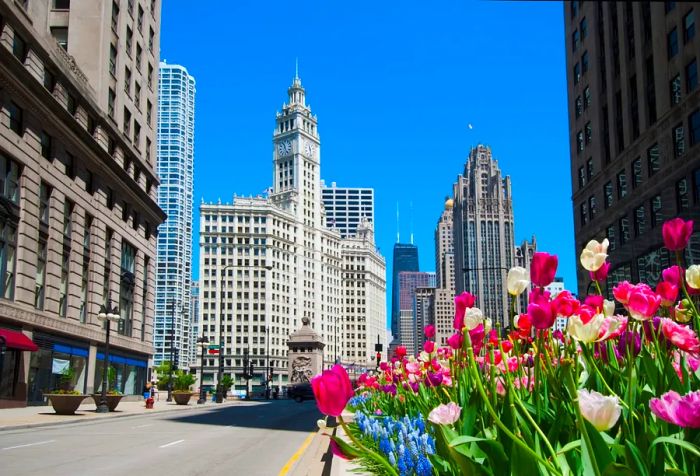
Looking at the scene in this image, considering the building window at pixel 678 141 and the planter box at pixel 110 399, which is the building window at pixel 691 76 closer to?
the building window at pixel 678 141

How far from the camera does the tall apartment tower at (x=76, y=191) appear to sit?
35.1 m

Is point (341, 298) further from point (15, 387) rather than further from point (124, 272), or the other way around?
point (15, 387)

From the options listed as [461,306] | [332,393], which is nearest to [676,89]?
[461,306]

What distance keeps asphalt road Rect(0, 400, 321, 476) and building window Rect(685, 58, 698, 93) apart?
28.9 meters

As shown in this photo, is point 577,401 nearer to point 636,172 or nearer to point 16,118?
point 16,118

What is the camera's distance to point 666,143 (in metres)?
41.1

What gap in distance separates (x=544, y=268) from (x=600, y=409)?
1.96 metres

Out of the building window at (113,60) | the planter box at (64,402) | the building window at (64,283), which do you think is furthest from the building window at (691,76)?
the building window at (113,60)

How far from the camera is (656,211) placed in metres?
42.3

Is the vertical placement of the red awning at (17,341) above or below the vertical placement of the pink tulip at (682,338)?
above

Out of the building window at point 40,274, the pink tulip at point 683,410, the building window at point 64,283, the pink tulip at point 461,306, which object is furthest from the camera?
the building window at point 64,283

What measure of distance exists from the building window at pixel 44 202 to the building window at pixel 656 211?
35.0 metres

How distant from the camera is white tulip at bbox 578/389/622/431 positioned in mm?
3092

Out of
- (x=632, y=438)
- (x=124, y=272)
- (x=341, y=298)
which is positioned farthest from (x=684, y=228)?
(x=341, y=298)
